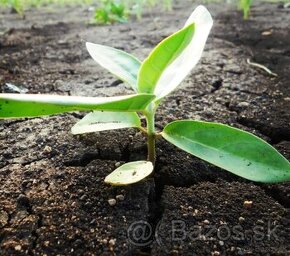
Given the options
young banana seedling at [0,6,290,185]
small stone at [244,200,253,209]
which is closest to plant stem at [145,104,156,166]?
young banana seedling at [0,6,290,185]

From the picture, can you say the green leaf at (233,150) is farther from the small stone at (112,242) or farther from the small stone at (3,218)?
the small stone at (3,218)

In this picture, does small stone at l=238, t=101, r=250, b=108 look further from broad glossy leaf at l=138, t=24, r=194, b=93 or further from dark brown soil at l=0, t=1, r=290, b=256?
broad glossy leaf at l=138, t=24, r=194, b=93

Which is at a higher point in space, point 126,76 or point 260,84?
point 126,76

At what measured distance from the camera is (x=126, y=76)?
3.26 ft

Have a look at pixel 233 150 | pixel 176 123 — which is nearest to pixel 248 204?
pixel 233 150

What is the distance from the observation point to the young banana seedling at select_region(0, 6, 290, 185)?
0.73 m

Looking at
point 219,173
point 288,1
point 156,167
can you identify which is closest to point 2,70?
point 156,167

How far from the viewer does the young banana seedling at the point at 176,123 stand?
73cm

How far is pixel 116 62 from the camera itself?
1034 mm

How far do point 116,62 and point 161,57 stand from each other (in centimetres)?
22

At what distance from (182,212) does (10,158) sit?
21.6 inches

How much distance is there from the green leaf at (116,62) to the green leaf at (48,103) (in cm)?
24

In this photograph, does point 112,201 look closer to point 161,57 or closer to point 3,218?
point 3,218

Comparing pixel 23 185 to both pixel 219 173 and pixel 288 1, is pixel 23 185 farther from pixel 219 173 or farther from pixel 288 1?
pixel 288 1
